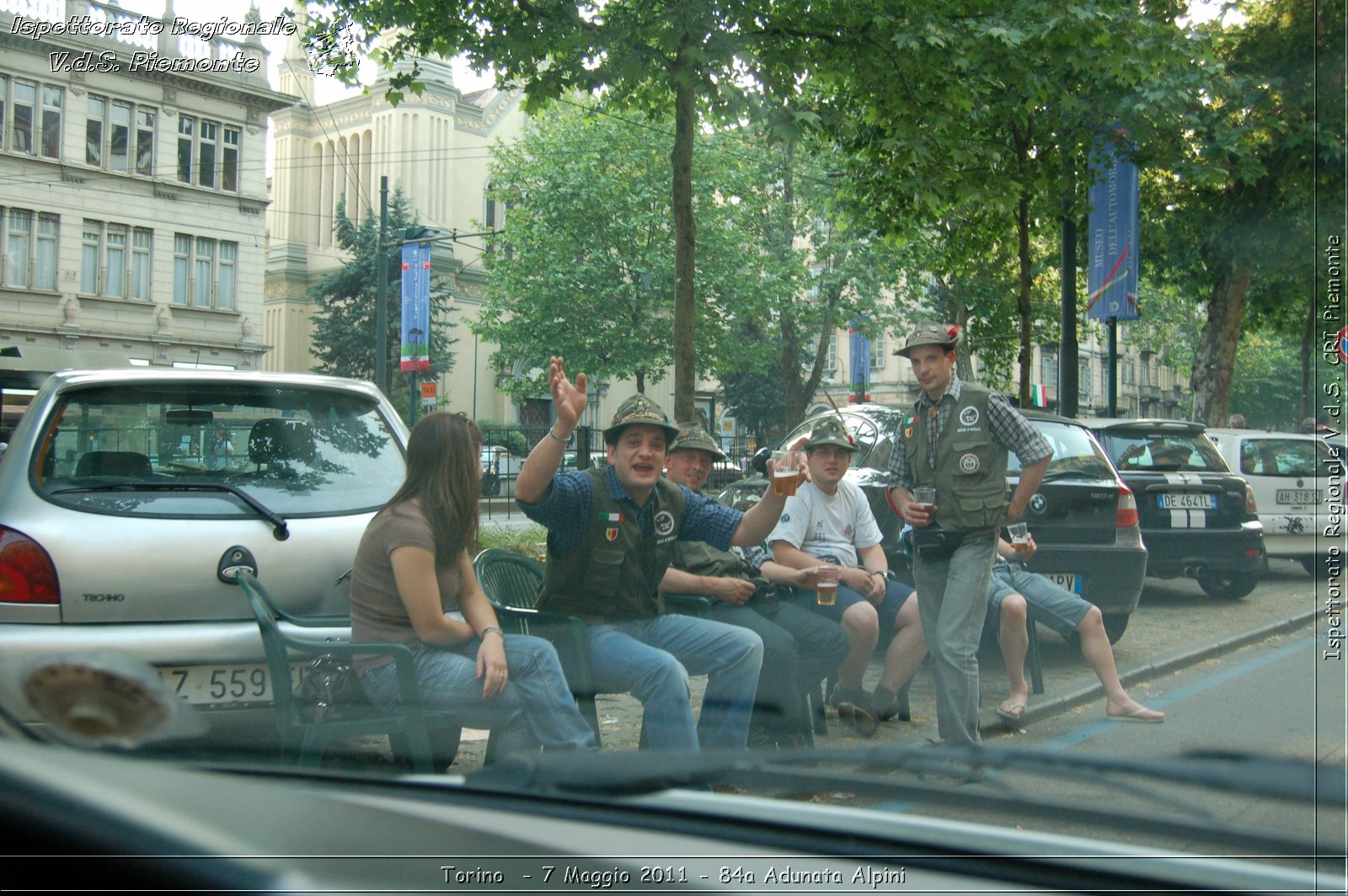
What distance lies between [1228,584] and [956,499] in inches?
301

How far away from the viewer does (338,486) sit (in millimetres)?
4727

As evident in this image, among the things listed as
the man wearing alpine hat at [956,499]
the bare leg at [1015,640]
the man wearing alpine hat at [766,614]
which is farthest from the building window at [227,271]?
the man wearing alpine hat at [956,499]

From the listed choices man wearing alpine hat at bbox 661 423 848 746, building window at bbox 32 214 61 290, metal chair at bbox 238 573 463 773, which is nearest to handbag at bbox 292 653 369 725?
metal chair at bbox 238 573 463 773

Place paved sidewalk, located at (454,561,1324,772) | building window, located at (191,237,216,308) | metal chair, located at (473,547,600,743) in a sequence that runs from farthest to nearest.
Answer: building window, located at (191,237,216,308) → paved sidewalk, located at (454,561,1324,772) → metal chair, located at (473,547,600,743)

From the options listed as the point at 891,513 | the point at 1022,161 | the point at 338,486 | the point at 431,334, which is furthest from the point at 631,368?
the point at 338,486

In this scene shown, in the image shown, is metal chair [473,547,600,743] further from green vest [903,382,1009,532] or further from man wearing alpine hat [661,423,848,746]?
green vest [903,382,1009,532]

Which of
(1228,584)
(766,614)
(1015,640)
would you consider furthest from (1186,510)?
(766,614)

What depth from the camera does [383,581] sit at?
3713 mm

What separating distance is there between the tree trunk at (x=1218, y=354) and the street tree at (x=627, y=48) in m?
11.9

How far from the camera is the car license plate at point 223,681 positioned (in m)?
3.89

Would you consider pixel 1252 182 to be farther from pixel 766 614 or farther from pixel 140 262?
pixel 140 262

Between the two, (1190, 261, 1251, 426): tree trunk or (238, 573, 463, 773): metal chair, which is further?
(1190, 261, 1251, 426): tree trunk

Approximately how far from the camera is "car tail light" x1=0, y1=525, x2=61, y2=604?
3.88 metres

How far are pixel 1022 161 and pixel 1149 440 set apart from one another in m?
4.08
